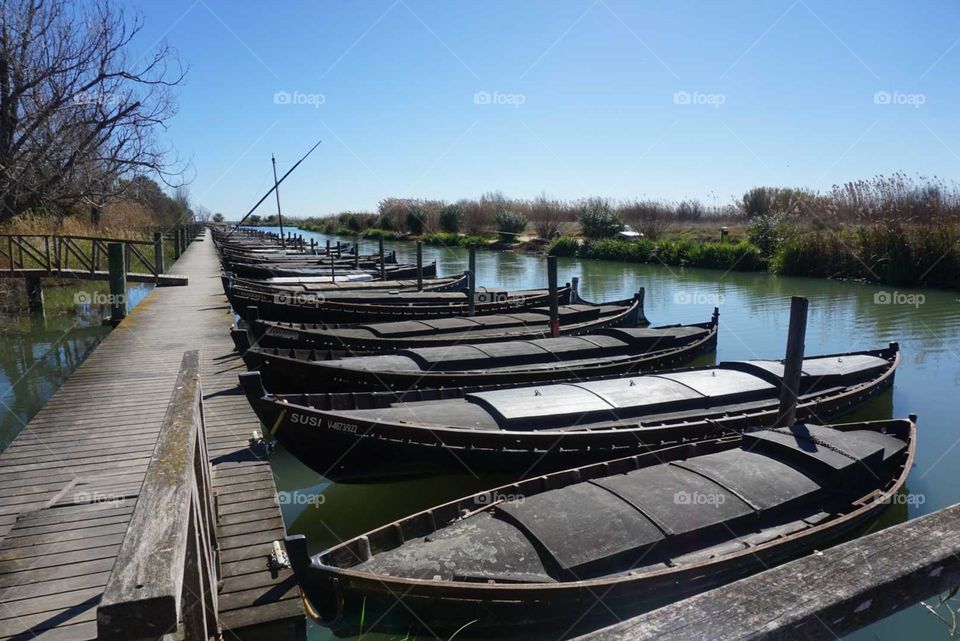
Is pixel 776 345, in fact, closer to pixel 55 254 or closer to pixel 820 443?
pixel 820 443

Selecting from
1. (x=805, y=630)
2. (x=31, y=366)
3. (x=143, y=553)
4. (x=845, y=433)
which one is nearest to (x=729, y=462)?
(x=845, y=433)

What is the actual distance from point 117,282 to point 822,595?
17574 millimetres

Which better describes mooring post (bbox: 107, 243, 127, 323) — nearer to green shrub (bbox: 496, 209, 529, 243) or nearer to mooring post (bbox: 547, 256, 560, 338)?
mooring post (bbox: 547, 256, 560, 338)

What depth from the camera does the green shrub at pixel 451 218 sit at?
201ft

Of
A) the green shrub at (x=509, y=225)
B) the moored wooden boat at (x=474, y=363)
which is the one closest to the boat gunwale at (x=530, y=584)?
the moored wooden boat at (x=474, y=363)

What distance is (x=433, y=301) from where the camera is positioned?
1956 centimetres

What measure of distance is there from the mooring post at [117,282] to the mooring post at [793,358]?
1501 centimetres

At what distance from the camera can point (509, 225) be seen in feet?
185

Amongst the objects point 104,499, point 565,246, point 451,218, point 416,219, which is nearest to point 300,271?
point 104,499

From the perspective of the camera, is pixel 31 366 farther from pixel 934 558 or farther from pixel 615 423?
pixel 934 558

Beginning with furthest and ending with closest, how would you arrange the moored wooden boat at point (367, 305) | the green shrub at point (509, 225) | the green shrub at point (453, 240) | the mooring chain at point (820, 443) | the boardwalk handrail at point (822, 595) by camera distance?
the green shrub at point (453, 240), the green shrub at point (509, 225), the moored wooden boat at point (367, 305), the mooring chain at point (820, 443), the boardwalk handrail at point (822, 595)

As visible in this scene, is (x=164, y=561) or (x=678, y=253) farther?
(x=678, y=253)

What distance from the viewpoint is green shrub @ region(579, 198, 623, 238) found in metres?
47.3

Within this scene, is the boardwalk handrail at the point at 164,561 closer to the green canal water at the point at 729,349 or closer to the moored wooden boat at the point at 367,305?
the green canal water at the point at 729,349
